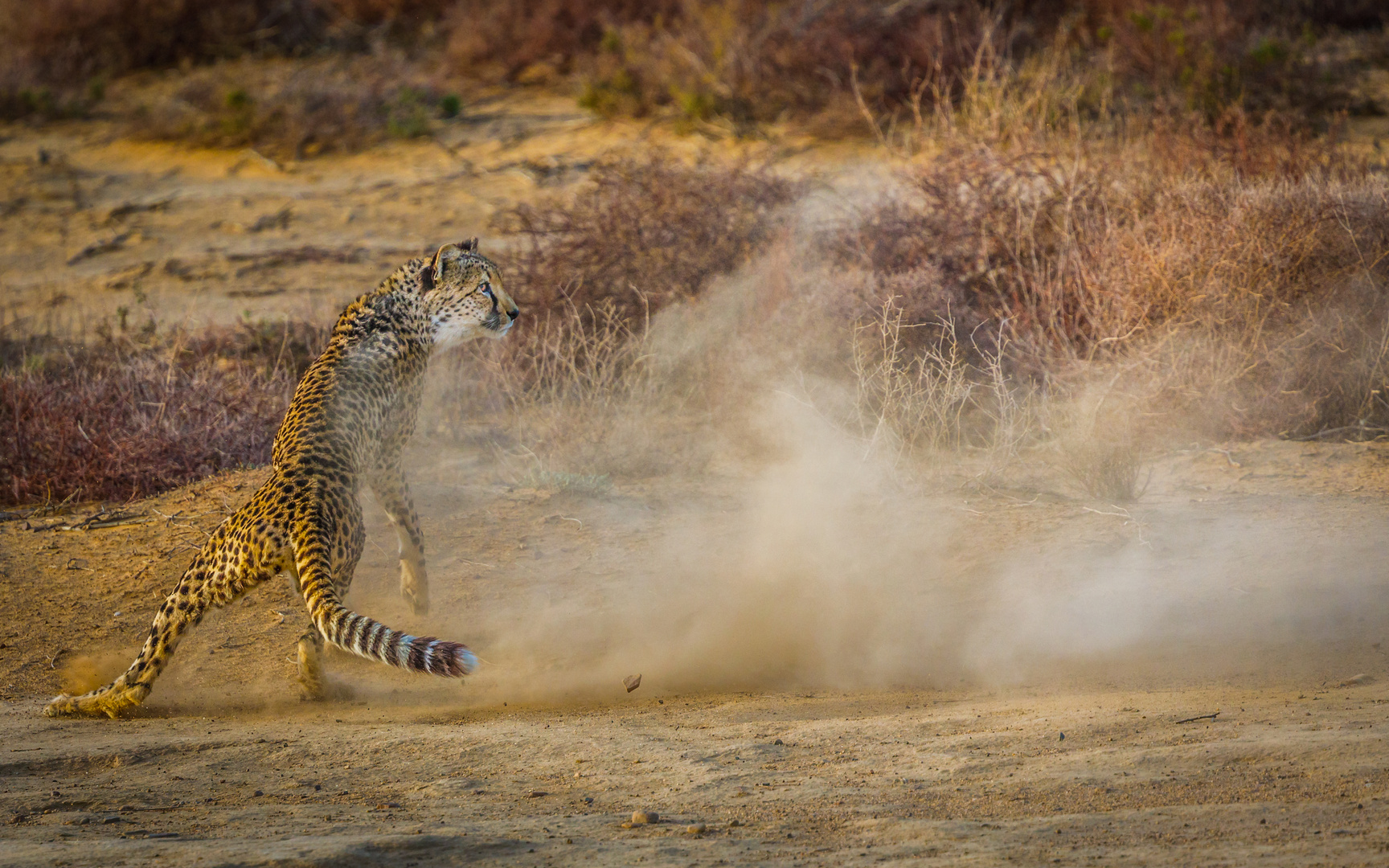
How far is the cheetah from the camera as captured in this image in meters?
4.42

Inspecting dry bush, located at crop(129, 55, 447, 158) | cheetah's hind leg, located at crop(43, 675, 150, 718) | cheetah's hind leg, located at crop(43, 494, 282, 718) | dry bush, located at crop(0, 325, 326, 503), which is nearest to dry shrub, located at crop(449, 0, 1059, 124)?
dry bush, located at crop(129, 55, 447, 158)

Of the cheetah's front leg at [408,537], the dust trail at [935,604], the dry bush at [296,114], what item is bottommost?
the dust trail at [935,604]

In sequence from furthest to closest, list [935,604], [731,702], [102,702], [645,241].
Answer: [645,241], [935,604], [731,702], [102,702]

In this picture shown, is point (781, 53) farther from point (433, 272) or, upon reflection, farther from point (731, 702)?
point (731, 702)

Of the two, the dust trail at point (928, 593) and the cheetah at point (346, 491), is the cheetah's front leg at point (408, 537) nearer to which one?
the cheetah at point (346, 491)

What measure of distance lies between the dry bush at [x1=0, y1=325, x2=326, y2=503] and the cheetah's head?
6.94ft

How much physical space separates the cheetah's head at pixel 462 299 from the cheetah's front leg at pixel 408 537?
685mm

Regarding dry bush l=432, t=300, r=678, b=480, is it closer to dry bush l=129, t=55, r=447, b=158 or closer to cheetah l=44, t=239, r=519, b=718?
cheetah l=44, t=239, r=519, b=718

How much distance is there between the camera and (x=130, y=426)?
7434mm

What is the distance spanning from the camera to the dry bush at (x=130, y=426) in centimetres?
716

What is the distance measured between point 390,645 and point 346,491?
934 mm

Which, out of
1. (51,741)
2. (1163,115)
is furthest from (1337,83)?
(51,741)

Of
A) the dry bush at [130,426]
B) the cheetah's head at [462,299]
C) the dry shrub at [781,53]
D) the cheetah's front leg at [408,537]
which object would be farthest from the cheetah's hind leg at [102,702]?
the dry shrub at [781,53]

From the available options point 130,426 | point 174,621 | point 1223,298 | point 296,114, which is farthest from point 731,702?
point 296,114
